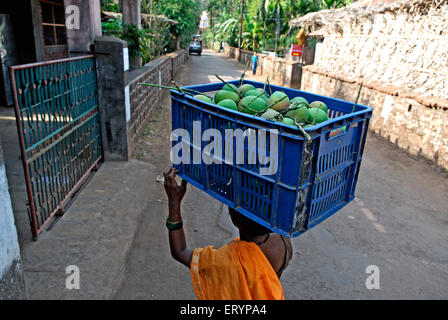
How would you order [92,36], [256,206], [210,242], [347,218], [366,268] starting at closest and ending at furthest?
[256,206], [366,268], [210,242], [347,218], [92,36]

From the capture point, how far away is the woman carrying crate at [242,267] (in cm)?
152

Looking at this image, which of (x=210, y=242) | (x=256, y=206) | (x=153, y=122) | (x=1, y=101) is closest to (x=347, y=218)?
(x=210, y=242)

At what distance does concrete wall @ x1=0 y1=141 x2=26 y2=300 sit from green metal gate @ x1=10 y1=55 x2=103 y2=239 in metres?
1.36

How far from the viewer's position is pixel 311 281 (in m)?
3.19

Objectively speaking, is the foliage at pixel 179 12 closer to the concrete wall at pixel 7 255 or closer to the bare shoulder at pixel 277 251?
the concrete wall at pixel 7 255

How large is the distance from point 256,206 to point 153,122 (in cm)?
730

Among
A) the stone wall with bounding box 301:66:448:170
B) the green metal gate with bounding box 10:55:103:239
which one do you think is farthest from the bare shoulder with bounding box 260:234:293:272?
the stone wall with bounding box 301:66:448:170

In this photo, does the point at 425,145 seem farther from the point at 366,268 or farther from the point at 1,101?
the point at 1,101

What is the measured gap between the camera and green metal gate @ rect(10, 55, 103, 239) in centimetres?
312

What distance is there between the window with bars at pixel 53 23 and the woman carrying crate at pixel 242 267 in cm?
911

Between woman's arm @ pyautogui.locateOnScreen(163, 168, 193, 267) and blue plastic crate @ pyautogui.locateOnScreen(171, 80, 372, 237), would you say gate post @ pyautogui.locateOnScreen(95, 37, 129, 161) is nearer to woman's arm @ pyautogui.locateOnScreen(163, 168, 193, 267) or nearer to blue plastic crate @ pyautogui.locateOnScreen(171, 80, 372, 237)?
blue plastic crate @ pyautogui.locateOnScreen(171, 80, 372, 237)

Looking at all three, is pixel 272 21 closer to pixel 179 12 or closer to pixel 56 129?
pixel 179 12

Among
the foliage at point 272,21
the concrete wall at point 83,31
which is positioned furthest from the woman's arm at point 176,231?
the foliage at point 272,21
